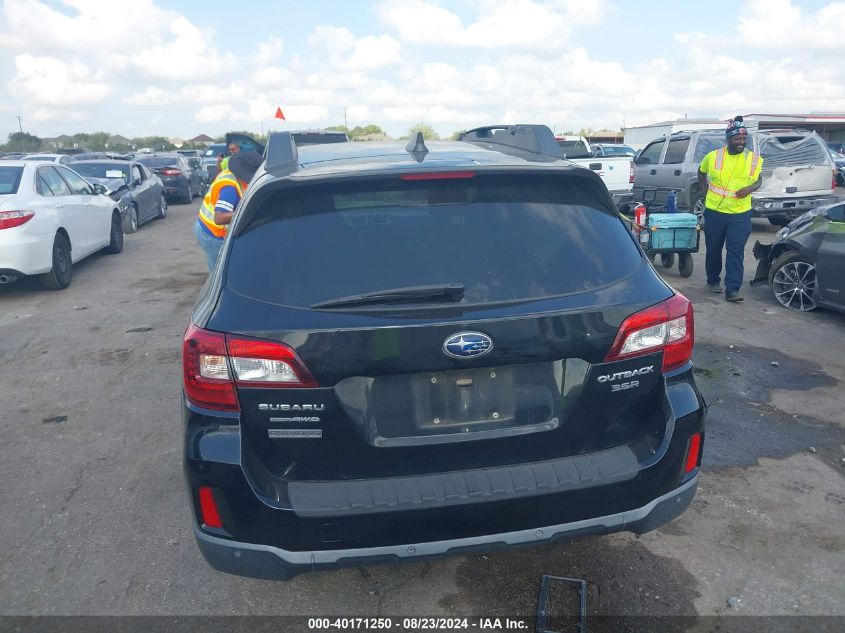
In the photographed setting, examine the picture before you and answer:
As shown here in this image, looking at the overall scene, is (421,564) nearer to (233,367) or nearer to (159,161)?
(233,367)

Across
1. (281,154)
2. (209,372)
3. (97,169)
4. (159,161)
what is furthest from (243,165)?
(159,161)

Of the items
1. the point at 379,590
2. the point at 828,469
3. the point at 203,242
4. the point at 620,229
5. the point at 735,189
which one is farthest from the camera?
the point at 735,189

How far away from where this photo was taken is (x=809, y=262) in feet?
25.0

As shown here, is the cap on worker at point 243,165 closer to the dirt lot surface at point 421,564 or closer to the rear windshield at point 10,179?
the dirt lot surface at point 421,564

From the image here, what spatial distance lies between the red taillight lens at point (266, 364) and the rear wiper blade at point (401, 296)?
20 cm

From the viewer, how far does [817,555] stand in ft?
11.1

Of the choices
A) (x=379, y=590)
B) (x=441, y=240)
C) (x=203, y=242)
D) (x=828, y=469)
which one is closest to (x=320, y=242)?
(x=441, y=240)

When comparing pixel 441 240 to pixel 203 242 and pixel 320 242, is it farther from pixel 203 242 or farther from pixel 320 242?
pixel 203 242

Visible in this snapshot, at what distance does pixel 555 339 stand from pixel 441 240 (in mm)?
552

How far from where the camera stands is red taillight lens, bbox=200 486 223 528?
254cm

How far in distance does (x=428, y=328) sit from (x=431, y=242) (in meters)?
0.37

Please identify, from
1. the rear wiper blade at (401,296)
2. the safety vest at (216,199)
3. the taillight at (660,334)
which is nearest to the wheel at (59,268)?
the safety vest at (216,199)

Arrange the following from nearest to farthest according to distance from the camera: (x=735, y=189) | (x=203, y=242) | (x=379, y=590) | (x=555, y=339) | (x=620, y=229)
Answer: (x=555, y=339) → (x=620, y=229) → (x=379, y=590) → (x=203, y=242) → (x=735, y=189)

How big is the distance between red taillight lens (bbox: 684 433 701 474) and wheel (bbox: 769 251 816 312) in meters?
5.57
